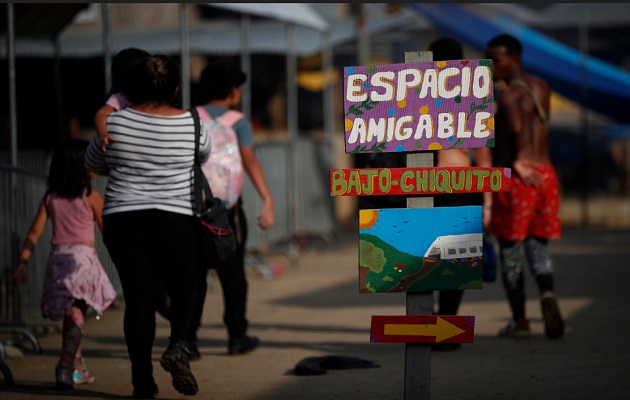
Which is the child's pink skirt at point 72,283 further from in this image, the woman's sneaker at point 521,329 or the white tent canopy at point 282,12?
the white tent canopy at point 282,12

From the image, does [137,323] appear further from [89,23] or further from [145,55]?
[89,23]

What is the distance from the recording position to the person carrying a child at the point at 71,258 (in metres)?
7.41

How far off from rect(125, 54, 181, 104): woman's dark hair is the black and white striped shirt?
0.33 ft

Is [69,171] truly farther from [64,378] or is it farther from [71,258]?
[64,378]

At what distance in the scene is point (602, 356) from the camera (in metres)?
7.94

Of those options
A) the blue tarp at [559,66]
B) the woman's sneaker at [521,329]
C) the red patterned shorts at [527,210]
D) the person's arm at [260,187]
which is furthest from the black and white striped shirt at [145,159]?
the blue tarp at [559,66]

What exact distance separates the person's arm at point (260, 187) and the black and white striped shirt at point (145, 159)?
5.03ft

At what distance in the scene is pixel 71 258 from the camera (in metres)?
7.52

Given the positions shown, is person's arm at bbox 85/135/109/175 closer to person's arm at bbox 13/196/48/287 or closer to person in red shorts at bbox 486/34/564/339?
person's arm at bbox 13/196/48/287

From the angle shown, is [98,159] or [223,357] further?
[223,357]

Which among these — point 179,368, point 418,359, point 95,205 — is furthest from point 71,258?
point 418,359

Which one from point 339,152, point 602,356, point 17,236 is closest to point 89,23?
point 339,152

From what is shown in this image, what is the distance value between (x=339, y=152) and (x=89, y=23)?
557 cm

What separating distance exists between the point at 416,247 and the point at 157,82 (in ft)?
5.30
